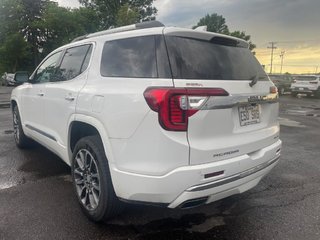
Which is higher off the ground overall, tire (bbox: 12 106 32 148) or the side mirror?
the side mirror

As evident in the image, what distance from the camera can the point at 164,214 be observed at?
3.53 m

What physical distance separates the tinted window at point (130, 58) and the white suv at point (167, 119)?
0.01 metres

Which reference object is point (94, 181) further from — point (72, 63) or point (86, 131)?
point (72, 63)

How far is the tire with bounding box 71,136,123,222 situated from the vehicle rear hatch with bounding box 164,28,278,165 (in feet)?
2.95

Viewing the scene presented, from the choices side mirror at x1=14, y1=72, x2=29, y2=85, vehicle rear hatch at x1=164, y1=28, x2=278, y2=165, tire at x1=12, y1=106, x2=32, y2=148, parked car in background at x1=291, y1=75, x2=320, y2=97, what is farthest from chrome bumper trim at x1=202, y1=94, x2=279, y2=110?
parked car in background at x1=291, y1=75, x2=320, y2=97

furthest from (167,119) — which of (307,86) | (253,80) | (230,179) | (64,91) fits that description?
(307,86)

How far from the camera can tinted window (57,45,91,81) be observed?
3792 millimetres

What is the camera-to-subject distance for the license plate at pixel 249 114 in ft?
9.96

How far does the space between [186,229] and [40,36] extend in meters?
45.4

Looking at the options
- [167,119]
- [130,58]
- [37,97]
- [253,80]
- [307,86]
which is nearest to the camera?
[167,119]

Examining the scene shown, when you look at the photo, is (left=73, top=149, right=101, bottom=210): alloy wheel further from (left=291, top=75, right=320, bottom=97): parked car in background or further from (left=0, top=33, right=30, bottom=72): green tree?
(left=0, top=33, right=30, bottom=72): green tree

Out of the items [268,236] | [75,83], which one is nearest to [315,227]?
[268,236]

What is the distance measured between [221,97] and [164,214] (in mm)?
1467

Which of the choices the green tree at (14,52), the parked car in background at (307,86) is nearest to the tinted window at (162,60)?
the parked car in background at (307,86)
